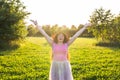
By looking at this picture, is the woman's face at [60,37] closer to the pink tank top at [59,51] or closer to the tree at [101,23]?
the pink tank top at [59,51]

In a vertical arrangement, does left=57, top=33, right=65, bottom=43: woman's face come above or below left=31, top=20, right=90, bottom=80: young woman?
above

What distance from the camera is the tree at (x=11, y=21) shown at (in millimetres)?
35688

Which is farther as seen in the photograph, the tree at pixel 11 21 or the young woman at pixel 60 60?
the tree at pixel 11 21

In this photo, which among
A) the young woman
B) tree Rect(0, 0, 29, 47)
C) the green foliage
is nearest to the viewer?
the young woman

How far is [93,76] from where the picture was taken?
15250mm

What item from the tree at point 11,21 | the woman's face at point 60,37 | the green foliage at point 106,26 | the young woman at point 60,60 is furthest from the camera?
the green foliage at point 106,26

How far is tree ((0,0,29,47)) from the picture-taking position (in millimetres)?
35688

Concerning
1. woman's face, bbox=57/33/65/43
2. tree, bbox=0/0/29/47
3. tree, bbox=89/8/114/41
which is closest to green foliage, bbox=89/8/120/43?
tree, bbox=89/8/114/41

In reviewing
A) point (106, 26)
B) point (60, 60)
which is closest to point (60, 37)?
point (60, 60)

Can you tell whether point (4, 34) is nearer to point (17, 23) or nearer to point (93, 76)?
point (17, 23)

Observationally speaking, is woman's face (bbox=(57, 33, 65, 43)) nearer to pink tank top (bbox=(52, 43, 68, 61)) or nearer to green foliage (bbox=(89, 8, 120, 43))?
pink tank top (bbox=(52, 43, 68, 61))

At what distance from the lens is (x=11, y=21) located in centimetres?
3612

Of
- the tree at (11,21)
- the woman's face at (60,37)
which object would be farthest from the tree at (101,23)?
the woman's face at (60,37)

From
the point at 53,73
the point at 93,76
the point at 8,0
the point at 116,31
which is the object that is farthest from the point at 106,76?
the point at 116,31
